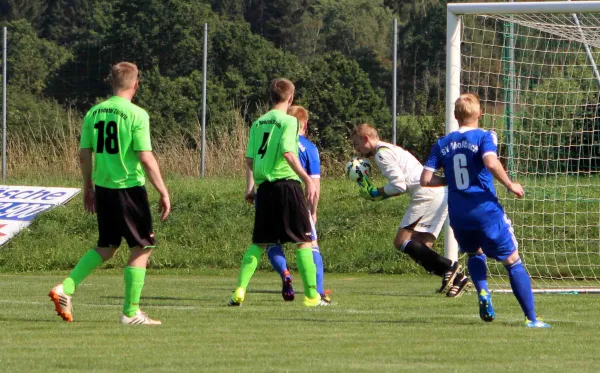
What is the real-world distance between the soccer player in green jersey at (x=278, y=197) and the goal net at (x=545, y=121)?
3259 millimetres

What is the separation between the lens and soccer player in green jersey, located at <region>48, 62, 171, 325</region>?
26.4 ft

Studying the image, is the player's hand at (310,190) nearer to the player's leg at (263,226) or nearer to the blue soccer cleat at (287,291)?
the player's leg at (263,226)

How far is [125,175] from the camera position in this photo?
8.09m

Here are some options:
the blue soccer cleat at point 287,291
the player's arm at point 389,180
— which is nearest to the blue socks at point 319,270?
the blue soccer cleat at point 287,291

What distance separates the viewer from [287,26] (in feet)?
240

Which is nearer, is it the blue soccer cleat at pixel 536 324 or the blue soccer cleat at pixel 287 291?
the blue soccer cleat at pixel 536 324

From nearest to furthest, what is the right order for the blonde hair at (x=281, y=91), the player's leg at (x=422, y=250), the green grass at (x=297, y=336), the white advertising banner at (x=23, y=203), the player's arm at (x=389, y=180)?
1. the green grass at (x=297, y=336)
2. the blonde hair at (x=281, y=91)
3. the player's arm at (x=389, y=180)
4. the player's leg at (x=422, y=250)
5. the white advertising banner at (x=23, y=203)

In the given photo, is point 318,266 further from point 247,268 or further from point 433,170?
point 433,170

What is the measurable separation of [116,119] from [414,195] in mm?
4090

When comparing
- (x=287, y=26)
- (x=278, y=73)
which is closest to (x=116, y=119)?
(x=278, y=73)

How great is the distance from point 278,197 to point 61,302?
2097 mm

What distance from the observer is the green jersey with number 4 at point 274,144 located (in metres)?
9.41

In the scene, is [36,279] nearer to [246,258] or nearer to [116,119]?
[246,258]

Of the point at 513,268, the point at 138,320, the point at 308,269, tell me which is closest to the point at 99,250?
the point at 138,320
